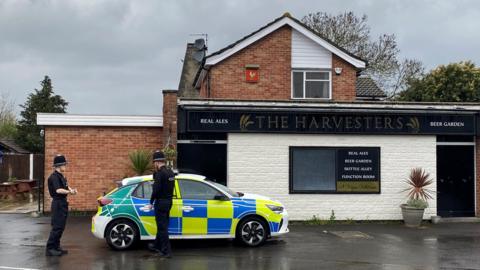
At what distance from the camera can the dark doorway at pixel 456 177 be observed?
677 inches

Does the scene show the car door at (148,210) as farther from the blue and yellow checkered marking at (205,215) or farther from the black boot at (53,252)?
the black boot at (53,252)

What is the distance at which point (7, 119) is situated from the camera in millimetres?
53969

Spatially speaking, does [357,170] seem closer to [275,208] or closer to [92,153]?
[275,208]

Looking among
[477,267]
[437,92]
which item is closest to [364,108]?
[477,267]

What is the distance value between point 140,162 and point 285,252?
6.55 meters

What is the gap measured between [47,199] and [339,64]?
1118cm

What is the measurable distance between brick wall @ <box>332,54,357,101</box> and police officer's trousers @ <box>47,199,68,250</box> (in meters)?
12.1

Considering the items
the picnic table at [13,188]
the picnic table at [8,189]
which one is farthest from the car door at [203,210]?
the picnic table at [8,189]

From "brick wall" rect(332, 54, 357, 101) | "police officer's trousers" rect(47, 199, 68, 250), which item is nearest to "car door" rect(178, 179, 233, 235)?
"police officer's trousers" rect(47, 199, 68, 250)

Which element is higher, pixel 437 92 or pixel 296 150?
pixel 437 92

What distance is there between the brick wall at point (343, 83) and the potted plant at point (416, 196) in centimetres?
456

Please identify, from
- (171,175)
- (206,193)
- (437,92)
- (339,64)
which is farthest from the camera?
(437,92)

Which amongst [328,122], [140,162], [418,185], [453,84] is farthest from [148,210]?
[453,84]

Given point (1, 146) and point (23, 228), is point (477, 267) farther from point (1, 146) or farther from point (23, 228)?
point (1, 146)
